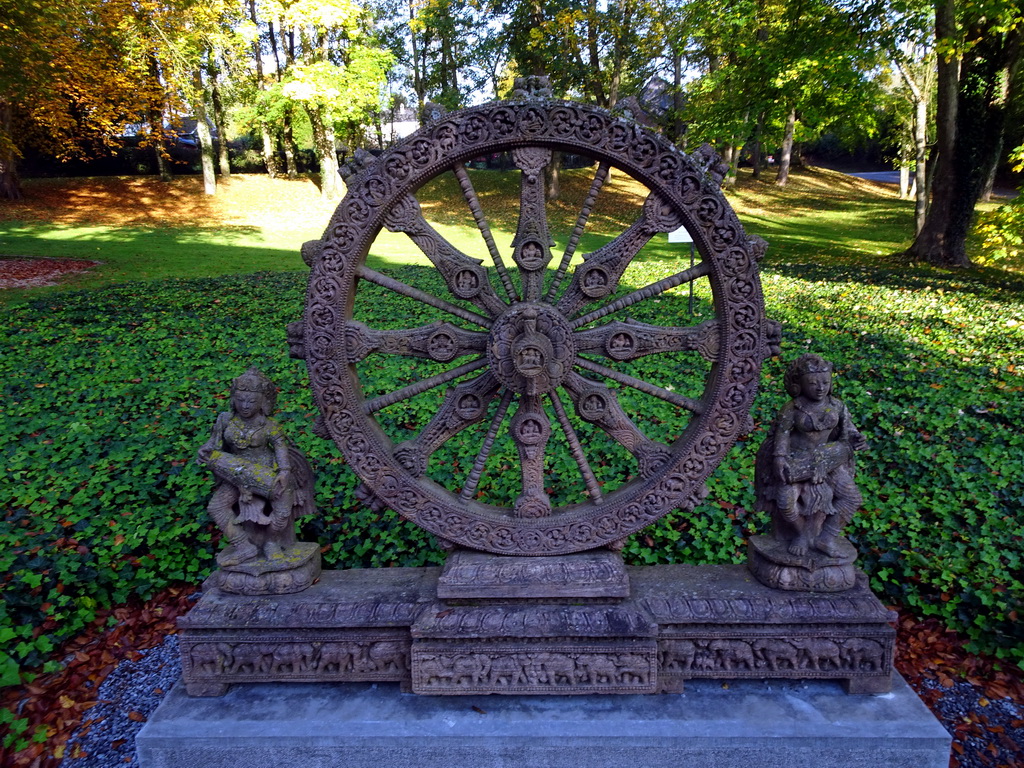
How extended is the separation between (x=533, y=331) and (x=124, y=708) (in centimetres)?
323

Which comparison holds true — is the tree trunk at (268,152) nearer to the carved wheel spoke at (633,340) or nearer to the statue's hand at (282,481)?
the statue's hand at (282,481)

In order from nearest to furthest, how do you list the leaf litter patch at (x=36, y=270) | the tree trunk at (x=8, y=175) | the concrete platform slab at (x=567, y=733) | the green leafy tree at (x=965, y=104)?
the concrete platform slab at (x=567, y=733) → the green leafy tree at (x=965, y=104) → the leaf litter patch at (x=36, y=270) → the tree trunk at (x=8, y=175)

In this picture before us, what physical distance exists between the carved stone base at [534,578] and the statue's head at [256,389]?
1320mm

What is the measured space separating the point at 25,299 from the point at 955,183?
19584 millimetres

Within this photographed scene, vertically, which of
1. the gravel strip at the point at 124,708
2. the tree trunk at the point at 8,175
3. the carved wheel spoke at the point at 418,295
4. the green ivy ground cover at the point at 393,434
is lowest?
the gravel strip at the point at 124,708

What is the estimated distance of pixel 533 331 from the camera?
3.25 metres

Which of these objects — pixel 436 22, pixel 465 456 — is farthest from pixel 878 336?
pixel 436 22

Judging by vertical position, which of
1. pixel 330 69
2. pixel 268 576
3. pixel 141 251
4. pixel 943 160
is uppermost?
pixel 330 69

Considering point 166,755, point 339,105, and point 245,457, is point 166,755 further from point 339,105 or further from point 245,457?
point 339,105

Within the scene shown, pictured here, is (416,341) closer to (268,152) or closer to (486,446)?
(486,446)

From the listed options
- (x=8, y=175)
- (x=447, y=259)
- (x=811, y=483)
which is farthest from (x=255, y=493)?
(x=8, y=175)

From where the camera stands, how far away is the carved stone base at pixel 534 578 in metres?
3.31

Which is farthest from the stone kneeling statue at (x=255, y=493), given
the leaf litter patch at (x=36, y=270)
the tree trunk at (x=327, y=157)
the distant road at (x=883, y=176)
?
the distant road at (x=883, y=176)

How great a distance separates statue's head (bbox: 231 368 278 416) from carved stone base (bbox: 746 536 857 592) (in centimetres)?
281
